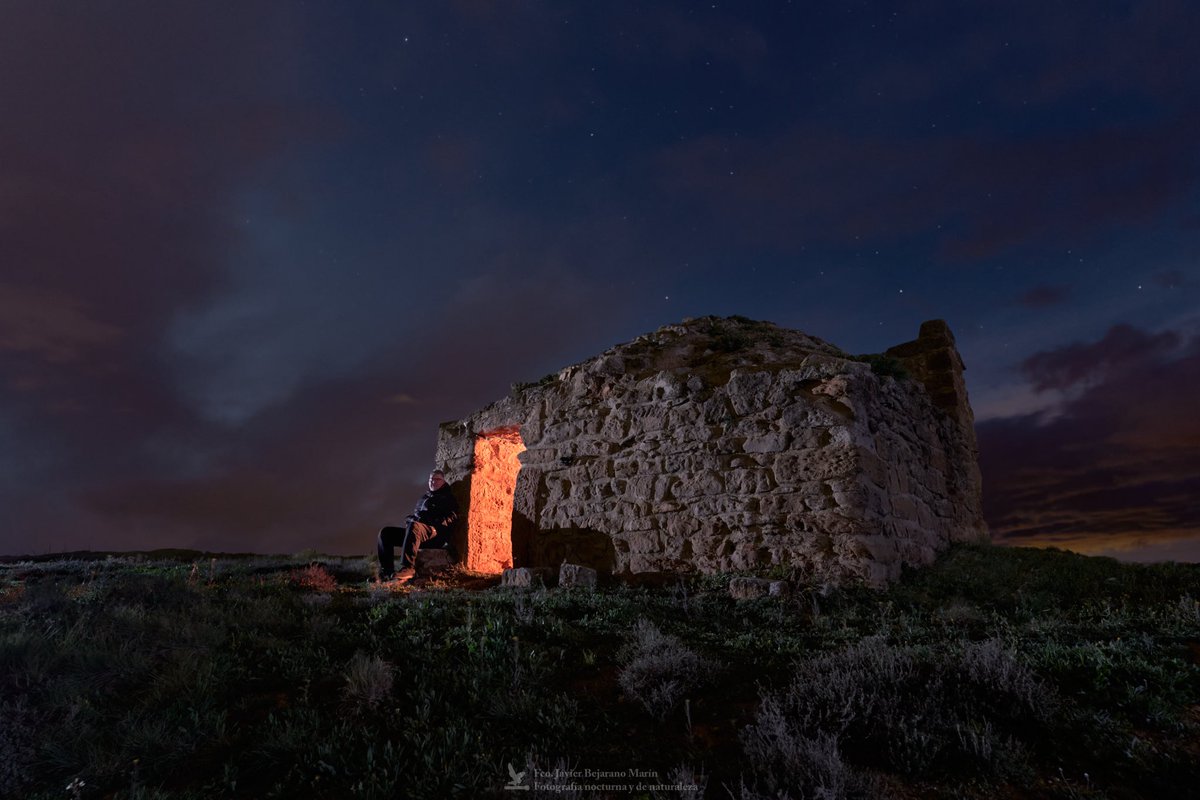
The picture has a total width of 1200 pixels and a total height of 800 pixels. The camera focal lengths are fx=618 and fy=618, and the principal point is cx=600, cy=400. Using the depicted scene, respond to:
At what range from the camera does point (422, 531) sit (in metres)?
11.4

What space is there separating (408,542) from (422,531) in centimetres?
31

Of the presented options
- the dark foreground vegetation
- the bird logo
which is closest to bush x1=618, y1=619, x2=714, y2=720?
the dark foreground vegetation

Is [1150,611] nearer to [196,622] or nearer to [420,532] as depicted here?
[196,622]

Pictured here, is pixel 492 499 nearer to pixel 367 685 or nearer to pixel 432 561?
pixel 432 561

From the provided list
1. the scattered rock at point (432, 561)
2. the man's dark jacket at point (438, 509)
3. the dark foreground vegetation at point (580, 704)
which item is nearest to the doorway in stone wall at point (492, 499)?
the man's dark jacket at point (438, 509)

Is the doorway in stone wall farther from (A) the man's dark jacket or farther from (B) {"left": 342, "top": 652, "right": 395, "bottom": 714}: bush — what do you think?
(B) {"left": 342, "top": 652, "right": 395, "bottom": 714}: bush

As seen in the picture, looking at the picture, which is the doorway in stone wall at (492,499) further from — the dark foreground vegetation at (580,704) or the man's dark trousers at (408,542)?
the dark foreground vegetation at (580,704)

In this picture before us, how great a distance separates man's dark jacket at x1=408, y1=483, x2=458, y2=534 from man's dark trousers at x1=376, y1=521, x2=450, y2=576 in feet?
0.37

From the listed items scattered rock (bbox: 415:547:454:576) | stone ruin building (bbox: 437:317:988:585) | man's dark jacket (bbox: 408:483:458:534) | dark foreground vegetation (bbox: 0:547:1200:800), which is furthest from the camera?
man's dark jacket (bbox: 408:483:458:534)

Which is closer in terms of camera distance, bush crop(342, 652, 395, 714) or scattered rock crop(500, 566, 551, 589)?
bush crop(342, 652, 395, 714)

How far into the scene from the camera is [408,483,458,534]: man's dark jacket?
11602mm

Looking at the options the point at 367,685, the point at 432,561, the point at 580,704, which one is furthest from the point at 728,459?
the point at 367,685

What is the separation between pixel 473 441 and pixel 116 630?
727cm

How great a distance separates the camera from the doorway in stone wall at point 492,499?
12.1 m
